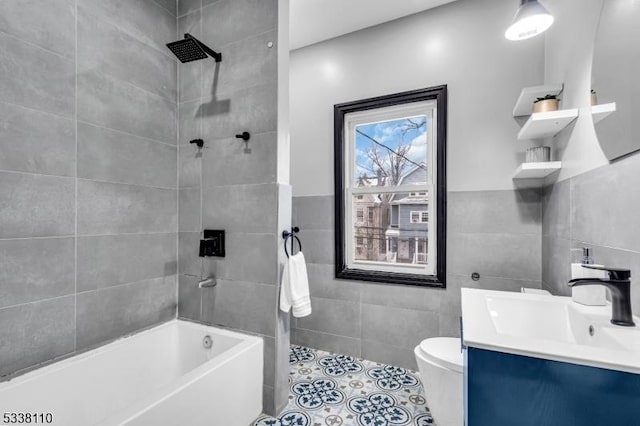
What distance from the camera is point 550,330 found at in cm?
123

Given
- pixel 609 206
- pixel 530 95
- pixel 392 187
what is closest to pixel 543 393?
pixel 609 206

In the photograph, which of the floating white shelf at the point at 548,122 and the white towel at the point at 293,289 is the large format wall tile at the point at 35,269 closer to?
the white towel at the point at 293,289

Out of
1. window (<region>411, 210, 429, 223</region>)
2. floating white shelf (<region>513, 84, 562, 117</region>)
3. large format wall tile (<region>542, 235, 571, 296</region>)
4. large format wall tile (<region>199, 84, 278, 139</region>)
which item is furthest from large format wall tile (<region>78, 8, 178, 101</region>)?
large format wall tile (<region>542, 235, 571, 296</region>)

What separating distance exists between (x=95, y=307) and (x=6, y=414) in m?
0.54

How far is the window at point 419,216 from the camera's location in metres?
2.42

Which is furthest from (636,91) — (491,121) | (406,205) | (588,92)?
(406,205)

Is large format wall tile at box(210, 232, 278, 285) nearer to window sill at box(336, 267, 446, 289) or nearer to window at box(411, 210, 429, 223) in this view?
window sill at box(336, 267, 446, 289)

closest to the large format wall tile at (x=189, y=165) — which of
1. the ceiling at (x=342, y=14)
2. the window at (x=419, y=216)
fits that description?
the ceiling at (x=342, y=14)

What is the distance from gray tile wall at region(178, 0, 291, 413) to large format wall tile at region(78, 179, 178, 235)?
114 mm

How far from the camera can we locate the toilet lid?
5.01 ft

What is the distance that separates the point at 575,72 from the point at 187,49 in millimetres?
2139

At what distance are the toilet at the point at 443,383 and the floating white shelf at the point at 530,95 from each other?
161 cm

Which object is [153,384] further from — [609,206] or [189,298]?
[609,206]

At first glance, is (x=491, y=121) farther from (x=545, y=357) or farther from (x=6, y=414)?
(x=6, y=414)
